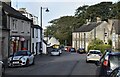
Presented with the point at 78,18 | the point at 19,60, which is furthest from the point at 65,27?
the point at 19,60

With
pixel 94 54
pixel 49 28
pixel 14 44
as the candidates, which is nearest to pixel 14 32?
pixel 14 44

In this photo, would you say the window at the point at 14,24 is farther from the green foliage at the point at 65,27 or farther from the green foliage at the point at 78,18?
the green foliage at the point at 65,27

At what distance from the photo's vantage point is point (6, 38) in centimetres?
3994

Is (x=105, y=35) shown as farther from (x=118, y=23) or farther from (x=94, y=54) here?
(x=94, y=54)

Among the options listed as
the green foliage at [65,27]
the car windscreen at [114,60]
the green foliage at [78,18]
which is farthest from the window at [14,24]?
the green foliage at [65,27]

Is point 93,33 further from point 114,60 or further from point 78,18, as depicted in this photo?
point 114,60

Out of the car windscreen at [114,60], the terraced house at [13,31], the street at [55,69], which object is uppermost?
the terraced house at [13,31]

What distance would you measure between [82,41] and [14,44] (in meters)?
64.5

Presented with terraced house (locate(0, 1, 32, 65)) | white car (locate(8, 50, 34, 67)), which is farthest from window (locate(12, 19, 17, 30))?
white car (locate(8, 50, 34, 67))

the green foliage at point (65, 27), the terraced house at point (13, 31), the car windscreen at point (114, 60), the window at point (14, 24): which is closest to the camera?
the car windscreen at point (114, 60)

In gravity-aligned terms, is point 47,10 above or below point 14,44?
above

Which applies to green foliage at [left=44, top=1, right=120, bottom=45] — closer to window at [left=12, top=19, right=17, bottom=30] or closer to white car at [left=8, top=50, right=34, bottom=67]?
window at [left=12, top=19, right=17, bottom=30]

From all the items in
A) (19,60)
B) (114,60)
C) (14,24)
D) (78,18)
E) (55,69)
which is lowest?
(55,69)

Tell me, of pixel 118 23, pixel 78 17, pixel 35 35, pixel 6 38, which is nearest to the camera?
pixel 6 38
